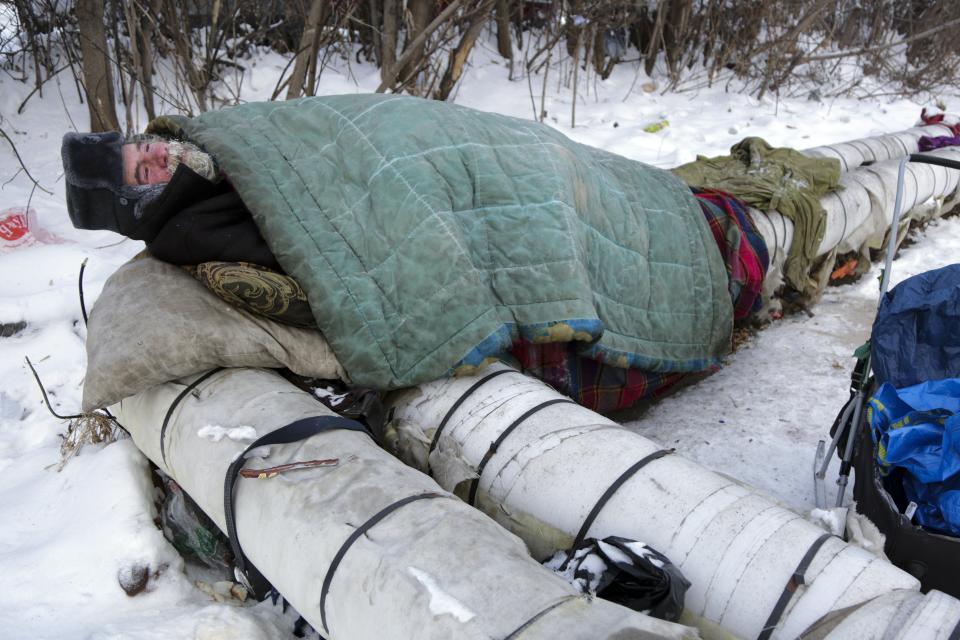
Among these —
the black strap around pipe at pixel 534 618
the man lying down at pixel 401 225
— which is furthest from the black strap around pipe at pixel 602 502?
the man lying down at pixel 401 225

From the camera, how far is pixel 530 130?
7.95 feet

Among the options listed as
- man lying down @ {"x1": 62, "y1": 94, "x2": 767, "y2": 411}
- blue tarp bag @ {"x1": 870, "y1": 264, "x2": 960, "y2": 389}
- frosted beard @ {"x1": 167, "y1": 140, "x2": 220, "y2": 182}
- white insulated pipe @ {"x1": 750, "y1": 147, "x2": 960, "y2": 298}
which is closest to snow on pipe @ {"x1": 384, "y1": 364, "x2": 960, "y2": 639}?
man lying down @ {"x1": 62, "y1": 94, "x2": 767, "y2": 411}

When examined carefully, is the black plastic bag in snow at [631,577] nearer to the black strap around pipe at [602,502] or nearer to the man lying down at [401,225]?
the black strap around pipe at [602,502]

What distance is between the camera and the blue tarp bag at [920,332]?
75.2 inches

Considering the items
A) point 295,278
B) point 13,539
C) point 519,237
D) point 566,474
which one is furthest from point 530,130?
point 13,539

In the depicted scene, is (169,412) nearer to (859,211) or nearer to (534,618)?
(534,618)

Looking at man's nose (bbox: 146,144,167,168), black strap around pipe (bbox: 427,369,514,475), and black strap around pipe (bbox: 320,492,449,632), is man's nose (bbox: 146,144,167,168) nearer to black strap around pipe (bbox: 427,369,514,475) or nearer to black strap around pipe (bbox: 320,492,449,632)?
black strap around pipe (bbox: 427,369,514,475)

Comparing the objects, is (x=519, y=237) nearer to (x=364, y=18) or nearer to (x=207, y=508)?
(x=207, y=508)

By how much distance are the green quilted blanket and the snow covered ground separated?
0.46 m

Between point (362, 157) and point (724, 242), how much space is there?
1.64 m

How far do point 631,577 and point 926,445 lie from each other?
82 cm

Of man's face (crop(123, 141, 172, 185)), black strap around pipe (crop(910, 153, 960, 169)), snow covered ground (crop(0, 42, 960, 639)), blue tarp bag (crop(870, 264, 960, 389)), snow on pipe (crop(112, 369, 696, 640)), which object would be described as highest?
black strap around pipe (crop(910, 153, 960, 169))

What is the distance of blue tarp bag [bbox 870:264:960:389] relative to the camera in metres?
1.91

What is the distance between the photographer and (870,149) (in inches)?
177
